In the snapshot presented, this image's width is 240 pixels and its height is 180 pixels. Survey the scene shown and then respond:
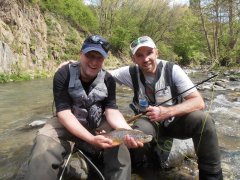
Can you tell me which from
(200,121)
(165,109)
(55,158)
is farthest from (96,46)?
(200,121)

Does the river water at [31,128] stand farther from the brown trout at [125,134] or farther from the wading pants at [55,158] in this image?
the brown trout at [125,134]

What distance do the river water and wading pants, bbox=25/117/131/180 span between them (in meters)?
0.94

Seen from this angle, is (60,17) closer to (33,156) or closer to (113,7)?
(113,7)

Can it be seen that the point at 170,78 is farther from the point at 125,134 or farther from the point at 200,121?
the point at 125,134

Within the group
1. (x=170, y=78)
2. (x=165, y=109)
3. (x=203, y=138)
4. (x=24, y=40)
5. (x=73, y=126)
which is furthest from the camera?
(x=24, y=40)

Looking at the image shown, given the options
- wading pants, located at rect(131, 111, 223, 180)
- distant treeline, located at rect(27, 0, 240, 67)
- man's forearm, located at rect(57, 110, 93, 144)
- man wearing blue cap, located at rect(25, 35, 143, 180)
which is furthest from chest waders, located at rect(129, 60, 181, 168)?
distant treeline, located at rect(27, 0, 240, 67)

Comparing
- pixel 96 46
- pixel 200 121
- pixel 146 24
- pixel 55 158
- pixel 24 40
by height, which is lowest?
→ pixel 55 158

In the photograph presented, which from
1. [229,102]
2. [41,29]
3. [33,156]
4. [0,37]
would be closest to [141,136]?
[33,156]

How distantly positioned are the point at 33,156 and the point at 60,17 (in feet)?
99.7

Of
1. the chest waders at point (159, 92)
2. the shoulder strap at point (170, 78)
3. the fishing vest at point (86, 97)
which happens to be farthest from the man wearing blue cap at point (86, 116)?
the shoulder strap at point (170, 78)

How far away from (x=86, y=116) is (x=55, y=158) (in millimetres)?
680

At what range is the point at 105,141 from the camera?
2.95 m

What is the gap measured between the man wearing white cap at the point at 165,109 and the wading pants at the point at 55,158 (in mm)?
→ 518

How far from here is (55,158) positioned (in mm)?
2986
